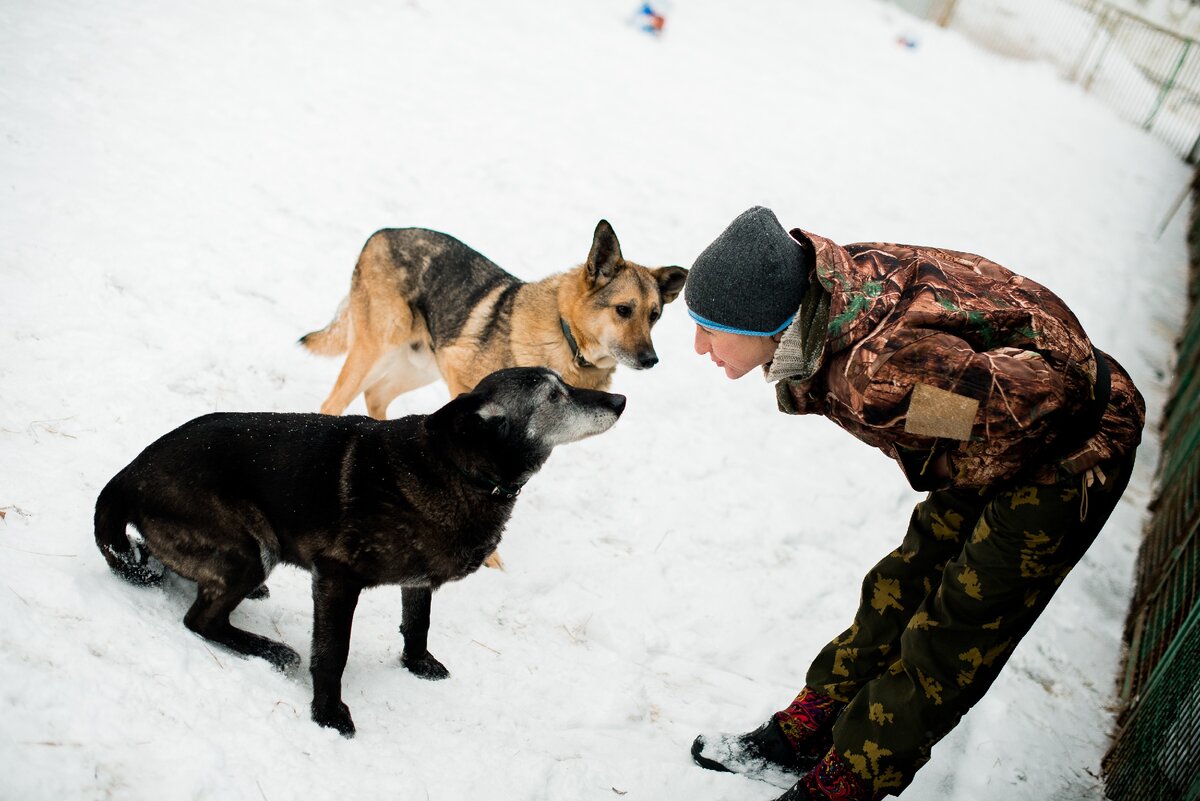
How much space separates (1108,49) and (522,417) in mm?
24377

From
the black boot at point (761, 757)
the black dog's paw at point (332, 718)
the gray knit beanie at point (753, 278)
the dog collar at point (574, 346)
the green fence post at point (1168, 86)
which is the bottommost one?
the black dog's paw at point (332, 718)

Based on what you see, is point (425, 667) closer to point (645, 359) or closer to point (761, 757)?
point (761, 757)

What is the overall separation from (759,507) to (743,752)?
240 centimetres

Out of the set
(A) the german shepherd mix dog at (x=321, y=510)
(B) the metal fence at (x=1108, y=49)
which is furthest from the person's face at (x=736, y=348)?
(B) the metal fence at (x=1108, y=49)

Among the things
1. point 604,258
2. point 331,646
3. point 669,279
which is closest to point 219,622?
point 331,646

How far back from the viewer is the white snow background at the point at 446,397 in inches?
113

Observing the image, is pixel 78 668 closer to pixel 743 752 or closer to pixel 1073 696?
pixel 743 752

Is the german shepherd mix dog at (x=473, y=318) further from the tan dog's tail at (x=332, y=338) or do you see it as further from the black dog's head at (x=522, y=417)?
the black dog's head at (x=522, y=417)

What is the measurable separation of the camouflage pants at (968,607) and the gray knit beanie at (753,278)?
0.96 m

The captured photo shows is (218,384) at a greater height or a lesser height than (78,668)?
lesser

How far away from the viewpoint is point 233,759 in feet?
8.41

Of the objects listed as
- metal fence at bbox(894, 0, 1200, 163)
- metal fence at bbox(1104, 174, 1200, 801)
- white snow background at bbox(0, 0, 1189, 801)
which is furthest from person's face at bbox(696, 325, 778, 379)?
metal fence at bbox(894, 0, 1200, 163)

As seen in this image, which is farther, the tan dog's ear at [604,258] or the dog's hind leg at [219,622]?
the tan dog's ear at [604,258]

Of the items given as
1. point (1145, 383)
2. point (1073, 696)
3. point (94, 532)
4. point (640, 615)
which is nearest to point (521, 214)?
point (640, 615)
